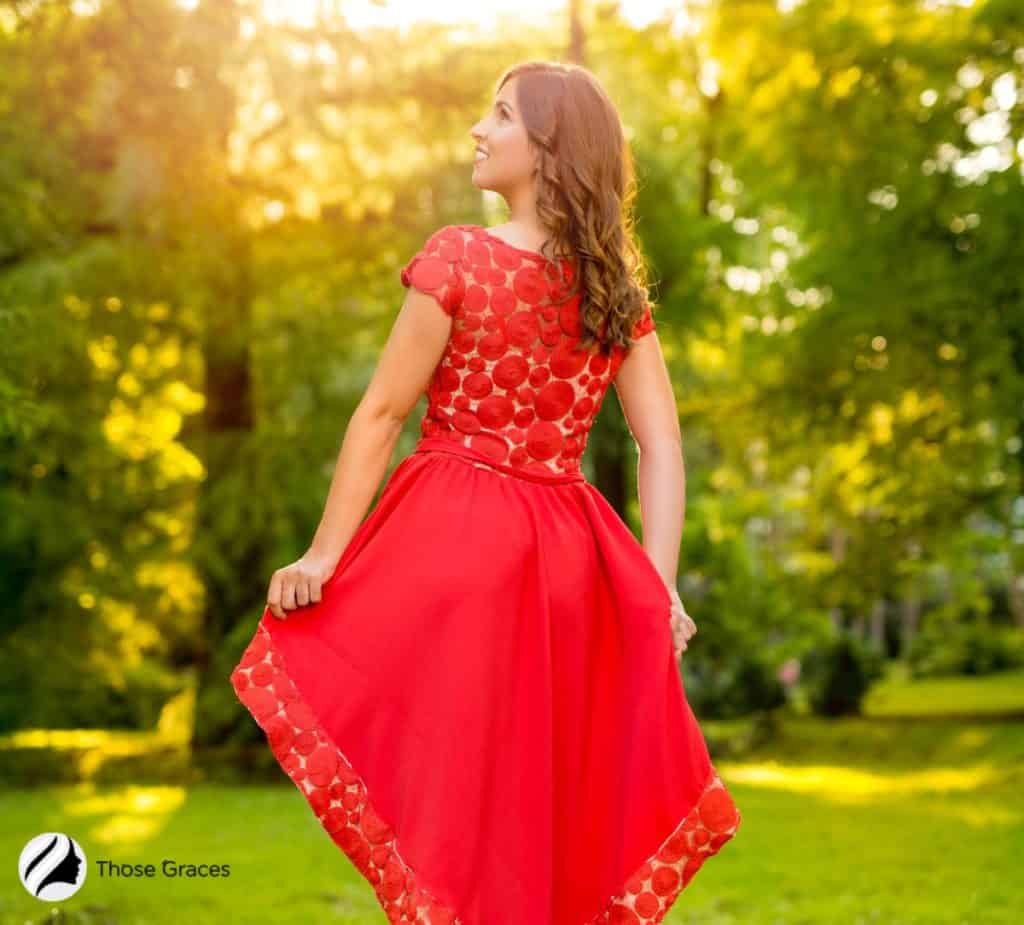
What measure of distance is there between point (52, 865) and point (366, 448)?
3.67 meters

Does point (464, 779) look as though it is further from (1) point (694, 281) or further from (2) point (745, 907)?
(1) point (694, 281)

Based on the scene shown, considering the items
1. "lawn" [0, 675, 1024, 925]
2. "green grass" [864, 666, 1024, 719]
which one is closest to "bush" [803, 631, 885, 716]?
"green grass" [864, 666, 1024, 719]

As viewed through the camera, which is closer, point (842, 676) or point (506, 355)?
point (506, 355)

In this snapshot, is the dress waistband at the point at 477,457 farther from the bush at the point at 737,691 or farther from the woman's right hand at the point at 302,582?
the bush at the point at 737,691

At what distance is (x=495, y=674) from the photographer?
9.18ft

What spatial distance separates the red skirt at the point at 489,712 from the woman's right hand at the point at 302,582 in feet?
0.12

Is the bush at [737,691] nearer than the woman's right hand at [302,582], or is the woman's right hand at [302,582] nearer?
the woman's right hand at [302,582]

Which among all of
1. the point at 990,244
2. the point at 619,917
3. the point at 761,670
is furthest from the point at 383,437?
the point at 761,670

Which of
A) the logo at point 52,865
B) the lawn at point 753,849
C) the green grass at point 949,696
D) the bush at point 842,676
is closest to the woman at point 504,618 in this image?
the logo at point 52,865

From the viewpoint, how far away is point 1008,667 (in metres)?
29.6

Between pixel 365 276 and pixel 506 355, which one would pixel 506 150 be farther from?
pixel 365 276

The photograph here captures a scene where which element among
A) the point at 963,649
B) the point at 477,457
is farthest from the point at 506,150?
the point at 963,649

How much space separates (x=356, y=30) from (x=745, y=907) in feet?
25.8

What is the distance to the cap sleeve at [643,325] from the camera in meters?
3.02
